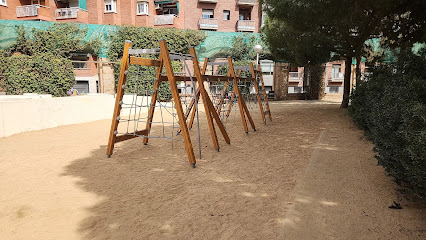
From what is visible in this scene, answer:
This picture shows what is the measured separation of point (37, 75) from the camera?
359 inches

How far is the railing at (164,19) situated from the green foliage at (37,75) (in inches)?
631

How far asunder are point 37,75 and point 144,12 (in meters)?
16.7

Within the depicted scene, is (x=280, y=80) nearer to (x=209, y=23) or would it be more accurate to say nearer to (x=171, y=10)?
(x=209, y=23)

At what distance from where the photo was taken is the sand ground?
2217 mm

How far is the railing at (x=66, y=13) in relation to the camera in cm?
2247

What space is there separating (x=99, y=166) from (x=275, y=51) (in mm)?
8534

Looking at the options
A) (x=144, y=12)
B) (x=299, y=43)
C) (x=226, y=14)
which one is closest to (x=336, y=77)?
(x=226, y=14)

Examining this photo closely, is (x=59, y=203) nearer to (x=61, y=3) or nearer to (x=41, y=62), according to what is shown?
(x=41, y=62)

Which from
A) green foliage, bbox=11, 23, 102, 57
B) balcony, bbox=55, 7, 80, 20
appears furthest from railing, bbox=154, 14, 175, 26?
green foliage, bbox=11, 23, 102, 57

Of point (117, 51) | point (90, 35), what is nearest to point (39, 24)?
point (90, 35)

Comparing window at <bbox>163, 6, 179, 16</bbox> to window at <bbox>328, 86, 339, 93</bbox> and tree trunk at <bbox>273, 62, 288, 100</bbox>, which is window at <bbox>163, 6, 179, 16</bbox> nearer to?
tree trunk at <bbox>273, 62, 288, 100</bbox>

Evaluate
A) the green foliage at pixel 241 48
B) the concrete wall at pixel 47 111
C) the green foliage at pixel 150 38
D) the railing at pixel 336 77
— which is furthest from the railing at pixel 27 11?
the railing at pixel 336 77

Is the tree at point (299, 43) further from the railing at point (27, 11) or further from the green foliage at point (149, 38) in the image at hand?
the railing at point (27, 11)

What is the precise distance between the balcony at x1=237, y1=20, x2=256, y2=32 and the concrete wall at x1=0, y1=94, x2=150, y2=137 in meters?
20.4
